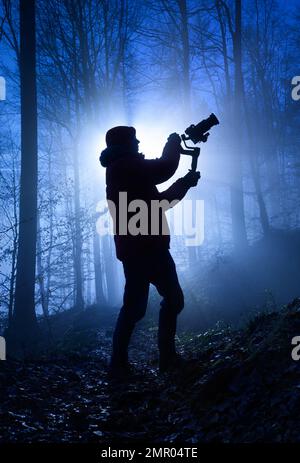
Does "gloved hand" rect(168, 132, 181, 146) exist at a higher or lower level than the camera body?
lower

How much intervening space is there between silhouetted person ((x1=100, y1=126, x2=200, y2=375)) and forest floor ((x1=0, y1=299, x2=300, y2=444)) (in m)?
0.45

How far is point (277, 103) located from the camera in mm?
25875

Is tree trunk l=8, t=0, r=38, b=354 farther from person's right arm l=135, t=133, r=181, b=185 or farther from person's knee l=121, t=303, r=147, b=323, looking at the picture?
person's right arm l=135, t=133, r=181, b=185

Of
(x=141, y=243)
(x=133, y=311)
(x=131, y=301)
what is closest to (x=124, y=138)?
(x=141, y=243)

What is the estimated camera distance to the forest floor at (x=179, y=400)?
246cm

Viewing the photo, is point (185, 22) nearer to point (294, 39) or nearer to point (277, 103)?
point (294, 39)

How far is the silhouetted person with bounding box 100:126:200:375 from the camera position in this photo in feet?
12.9

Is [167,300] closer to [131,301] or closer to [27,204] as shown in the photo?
[131,301]

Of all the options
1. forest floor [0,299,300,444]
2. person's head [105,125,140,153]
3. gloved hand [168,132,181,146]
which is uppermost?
person's head [105,125,140,153]

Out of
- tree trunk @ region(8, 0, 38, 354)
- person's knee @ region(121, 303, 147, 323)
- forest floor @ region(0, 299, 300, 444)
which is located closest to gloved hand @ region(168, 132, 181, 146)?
Result: person's knee @ region(121, 303, 147, 323)

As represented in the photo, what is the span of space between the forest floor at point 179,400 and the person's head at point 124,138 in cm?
238

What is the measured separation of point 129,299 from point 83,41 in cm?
1436

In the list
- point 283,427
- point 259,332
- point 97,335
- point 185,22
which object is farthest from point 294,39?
point 283,427

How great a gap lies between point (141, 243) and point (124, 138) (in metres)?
1.18
